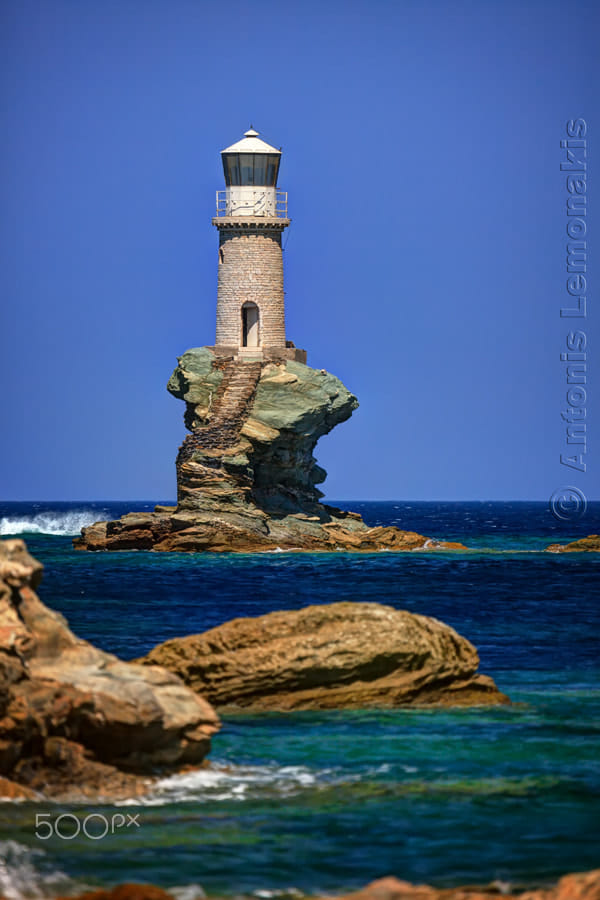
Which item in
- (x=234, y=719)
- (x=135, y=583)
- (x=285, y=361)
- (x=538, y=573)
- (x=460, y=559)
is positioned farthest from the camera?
(x=285, y=361)

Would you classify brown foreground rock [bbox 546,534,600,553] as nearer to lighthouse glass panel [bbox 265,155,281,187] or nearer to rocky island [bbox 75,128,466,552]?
rocky island [bbox 75,128,466,552]

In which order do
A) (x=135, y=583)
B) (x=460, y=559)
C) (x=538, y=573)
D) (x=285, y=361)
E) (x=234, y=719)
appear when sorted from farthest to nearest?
(x=285, y=361)
(x=460, y=559)
(x=538, y=573)
(x=135, y=583)
(x=234, y=719)

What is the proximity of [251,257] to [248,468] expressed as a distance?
9789mm

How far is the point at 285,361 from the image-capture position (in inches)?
2265

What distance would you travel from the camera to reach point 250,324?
2329 inches

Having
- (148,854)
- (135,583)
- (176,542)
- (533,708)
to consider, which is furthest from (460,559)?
(148,854)

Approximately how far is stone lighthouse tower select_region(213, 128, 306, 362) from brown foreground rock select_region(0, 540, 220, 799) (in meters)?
44.8

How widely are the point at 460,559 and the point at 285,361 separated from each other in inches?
474

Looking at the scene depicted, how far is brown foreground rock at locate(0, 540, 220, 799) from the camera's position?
12.4 m

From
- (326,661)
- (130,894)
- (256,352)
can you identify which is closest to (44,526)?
(256,352)

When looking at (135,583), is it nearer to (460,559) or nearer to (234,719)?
(460,559)

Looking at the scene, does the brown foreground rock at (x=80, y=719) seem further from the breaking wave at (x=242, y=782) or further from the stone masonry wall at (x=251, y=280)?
the stone masonry wall at (x=251, y=280)

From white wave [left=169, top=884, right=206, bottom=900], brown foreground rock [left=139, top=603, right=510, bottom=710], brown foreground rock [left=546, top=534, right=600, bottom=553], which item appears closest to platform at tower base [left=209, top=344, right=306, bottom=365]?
brown foreground rock [left=546, top=534, right=600, bottom=553]

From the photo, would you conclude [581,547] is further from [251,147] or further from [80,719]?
[80,719]
